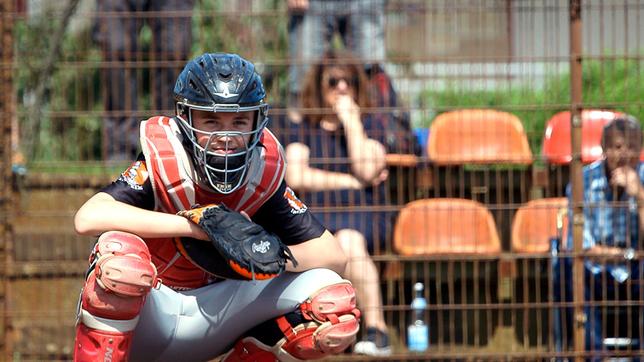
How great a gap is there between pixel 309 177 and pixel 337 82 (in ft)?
1.82

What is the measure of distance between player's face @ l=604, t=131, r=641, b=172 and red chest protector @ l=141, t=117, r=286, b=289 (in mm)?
2561

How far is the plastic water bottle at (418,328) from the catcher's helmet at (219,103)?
237 centimetres

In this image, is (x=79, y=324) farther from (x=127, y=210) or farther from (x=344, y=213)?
(x=344, y=213)

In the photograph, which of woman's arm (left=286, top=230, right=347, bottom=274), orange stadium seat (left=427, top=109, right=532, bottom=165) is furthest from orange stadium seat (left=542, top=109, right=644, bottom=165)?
woman's arm (left=286, top=230, right=347, bottom=274)

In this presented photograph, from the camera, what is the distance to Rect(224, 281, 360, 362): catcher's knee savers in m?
4.61

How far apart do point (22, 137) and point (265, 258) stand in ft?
10.8

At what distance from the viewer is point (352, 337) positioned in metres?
4.68

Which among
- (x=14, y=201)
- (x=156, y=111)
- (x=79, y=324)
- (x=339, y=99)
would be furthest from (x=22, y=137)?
(x=79, y=324)

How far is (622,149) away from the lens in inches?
268

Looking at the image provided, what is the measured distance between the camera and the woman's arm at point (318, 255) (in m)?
4.82

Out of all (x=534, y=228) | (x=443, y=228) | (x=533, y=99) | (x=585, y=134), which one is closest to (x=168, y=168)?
(x=443, y=228)

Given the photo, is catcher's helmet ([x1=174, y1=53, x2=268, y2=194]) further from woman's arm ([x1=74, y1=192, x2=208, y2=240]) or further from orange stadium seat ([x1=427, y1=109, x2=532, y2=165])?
orange stadium seat ([x1=427, y1=109, x2=532, y2=165])

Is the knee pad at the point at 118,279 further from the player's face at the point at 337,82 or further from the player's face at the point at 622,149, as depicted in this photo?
the player's face at the point at 622,149

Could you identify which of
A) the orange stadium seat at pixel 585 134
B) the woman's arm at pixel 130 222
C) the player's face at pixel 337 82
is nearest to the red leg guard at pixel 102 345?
the woman's arm at pixel 130 222
